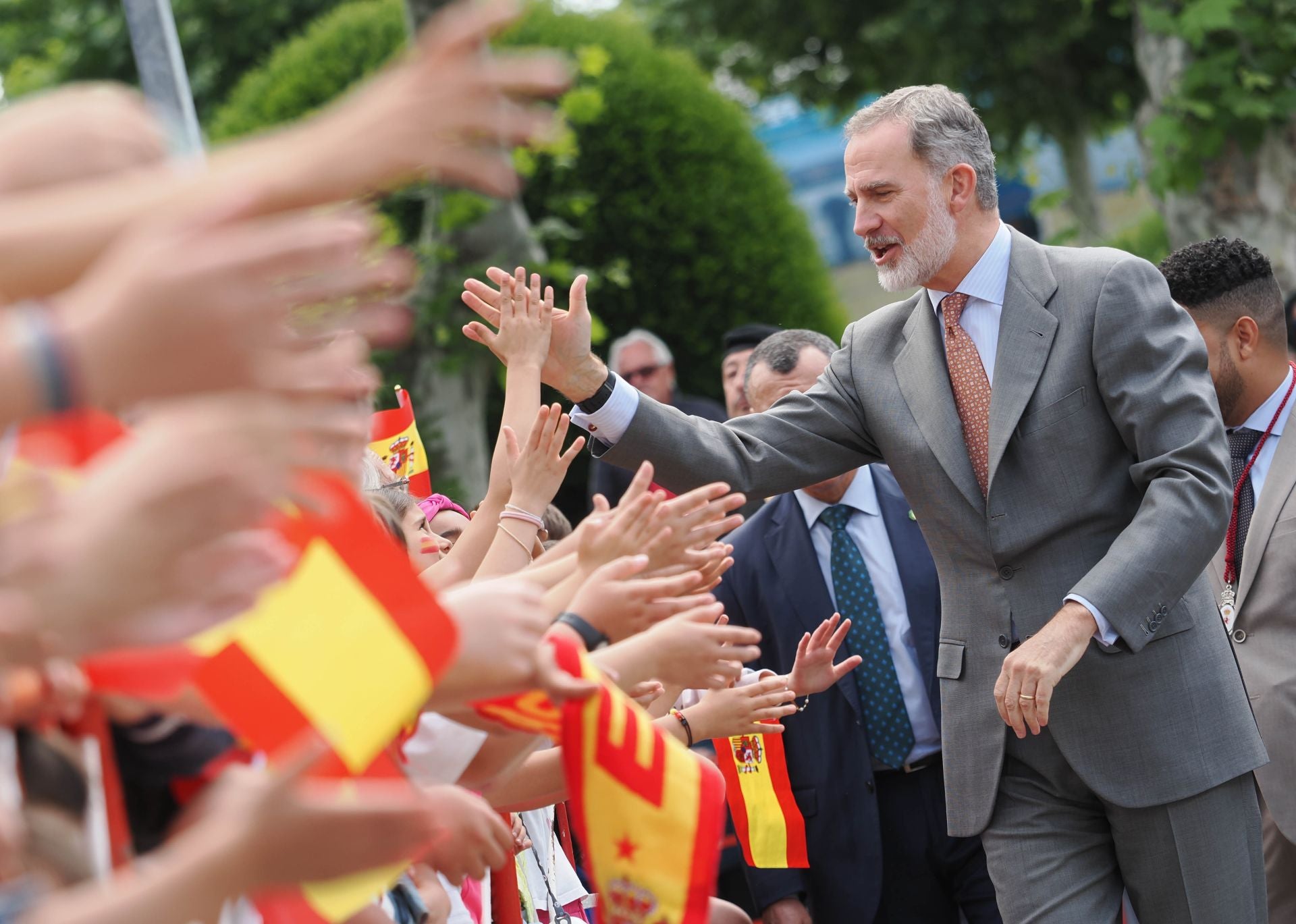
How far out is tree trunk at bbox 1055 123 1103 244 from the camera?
1177 cm

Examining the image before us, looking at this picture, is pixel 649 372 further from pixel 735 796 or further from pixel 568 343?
pixel 568 343

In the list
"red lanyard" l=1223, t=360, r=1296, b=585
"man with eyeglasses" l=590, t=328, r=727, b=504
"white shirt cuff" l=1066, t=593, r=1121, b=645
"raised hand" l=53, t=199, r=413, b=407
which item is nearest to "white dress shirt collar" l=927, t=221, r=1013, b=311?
"white shirt cuff" l=1066, t=593, r=1121, b=645

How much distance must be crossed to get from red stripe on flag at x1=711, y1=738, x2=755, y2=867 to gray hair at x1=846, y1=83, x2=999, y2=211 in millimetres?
1723

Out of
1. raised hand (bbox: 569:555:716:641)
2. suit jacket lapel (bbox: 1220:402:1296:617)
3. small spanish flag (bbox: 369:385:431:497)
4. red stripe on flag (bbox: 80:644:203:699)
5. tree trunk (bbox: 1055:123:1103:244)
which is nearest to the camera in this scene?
red stripe on flag (bbox: 80:644:203:699)

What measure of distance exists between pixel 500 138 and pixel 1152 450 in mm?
2247

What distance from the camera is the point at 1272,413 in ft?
13.6

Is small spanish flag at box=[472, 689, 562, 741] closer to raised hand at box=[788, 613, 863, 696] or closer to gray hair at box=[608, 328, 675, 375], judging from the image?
raised hand at box=[788, 613, 863, 696]

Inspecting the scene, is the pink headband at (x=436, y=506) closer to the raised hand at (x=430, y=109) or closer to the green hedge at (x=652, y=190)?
the raised hand at (x=430, y=109)

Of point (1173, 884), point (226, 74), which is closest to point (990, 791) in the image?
point (1173, 884)

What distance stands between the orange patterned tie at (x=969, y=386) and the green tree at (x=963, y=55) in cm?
585

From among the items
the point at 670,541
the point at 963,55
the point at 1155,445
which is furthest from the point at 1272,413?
the point at 963,55

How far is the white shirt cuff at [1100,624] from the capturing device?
3.09 meters

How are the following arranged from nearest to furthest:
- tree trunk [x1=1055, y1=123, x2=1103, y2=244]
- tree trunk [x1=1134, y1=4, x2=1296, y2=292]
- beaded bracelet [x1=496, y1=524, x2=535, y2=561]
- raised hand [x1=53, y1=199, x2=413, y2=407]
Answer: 1. raised hand [x1=53, y1=199, x2=413, y2=407]
2. beaded bracelet [x1=496, y1=524, x2=535, y2=561]
3. tree trunk [x1=1134, y1=4, x2=1296, y2=292]
4. tree trunk [x1=1055, y1=123, x2=1103, y2=244]

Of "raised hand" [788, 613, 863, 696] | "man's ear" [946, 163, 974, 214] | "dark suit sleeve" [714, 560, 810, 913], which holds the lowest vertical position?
"dark suit sleeve" [714, 560, 810, 913]
